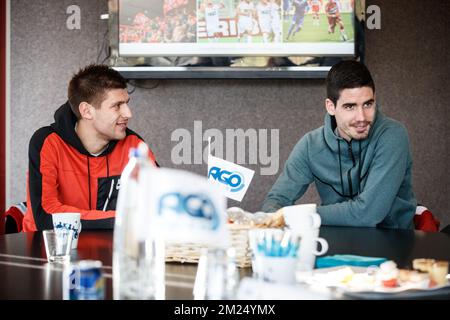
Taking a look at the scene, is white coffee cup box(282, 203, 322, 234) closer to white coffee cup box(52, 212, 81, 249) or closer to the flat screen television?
white coffee cup box(52, 212, 81, 249)

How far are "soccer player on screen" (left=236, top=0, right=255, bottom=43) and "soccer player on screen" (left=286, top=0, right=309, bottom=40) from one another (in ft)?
0.71

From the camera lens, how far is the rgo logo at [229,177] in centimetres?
202

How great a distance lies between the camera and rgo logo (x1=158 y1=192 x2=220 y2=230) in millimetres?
889

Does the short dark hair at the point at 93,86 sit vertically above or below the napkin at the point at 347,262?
above

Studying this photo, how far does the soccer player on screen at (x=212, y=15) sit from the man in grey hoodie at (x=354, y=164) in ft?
3.81

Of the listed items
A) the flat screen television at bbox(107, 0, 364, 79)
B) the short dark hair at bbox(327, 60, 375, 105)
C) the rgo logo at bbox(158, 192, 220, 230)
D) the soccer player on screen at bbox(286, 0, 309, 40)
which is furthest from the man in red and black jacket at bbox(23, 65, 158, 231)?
the rgo logo at bbox(158, 192, 220, 230)

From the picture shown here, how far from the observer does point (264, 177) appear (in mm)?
3898

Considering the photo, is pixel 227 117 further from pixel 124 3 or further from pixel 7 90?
pixel 7 90

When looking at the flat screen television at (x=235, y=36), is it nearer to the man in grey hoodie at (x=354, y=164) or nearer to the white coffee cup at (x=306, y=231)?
the man in grey hoodie at (x=354, y=164)

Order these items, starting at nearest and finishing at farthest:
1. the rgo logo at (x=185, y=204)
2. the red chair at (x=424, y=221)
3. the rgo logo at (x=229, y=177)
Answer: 1. the rgo logo at (x=185, y=204)
2. the rgo logo at (x=229, y=177)
3. the red chair at (x=424, y=221)

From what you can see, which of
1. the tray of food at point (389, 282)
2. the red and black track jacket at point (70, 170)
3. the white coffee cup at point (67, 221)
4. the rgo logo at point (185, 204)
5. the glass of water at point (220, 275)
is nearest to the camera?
the rgo logo at point (185, 204)

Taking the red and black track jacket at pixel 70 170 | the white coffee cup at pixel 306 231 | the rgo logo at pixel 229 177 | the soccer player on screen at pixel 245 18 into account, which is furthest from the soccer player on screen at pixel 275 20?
the white coffee cup at pixel 306 231

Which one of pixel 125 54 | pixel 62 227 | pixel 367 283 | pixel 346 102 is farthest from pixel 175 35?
pixel 367 283
